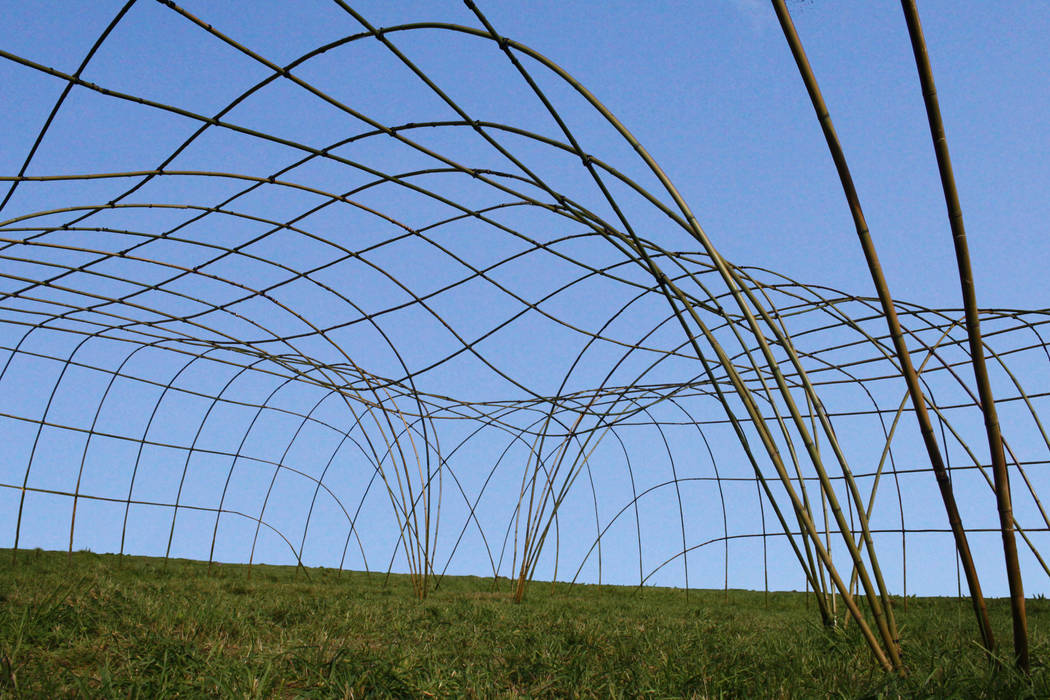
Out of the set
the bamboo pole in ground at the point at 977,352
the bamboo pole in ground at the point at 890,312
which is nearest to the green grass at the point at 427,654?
the bamboo pole in ground at the point at 977,352

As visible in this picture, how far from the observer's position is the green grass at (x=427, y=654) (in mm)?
3900

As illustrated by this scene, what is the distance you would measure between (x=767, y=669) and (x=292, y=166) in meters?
6.02

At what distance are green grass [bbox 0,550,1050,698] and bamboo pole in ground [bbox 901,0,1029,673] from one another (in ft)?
1.25

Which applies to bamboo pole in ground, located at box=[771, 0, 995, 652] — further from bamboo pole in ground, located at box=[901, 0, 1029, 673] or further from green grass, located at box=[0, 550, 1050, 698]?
green grass, located at box=[0, 550, 1050, 698]

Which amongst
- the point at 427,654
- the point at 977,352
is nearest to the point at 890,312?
the point at 977,352

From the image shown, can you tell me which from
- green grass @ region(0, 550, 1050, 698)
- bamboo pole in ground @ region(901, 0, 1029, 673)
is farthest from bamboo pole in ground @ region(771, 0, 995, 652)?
green grass @ region(0, 550, 1050, 698)

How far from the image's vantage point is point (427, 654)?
4.77 metres

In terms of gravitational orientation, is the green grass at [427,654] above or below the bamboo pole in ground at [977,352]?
below

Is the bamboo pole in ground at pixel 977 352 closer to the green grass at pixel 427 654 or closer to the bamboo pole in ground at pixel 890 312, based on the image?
the bamboo pole in ground at pixel 890 312

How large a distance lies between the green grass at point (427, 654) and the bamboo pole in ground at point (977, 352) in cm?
38

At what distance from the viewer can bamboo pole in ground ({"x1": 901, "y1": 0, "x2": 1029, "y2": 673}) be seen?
389 centimetres

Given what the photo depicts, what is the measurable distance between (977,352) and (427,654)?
3.56m

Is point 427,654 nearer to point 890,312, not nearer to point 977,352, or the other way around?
point 890,312

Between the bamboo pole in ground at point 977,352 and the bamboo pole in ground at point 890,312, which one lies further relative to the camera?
the bamboo pole in ground at point 890,312
